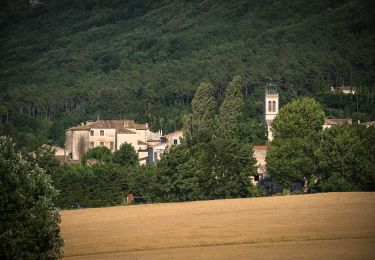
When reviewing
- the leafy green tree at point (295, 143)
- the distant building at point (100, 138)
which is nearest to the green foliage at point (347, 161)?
the leafy green tree at point (295, 143)

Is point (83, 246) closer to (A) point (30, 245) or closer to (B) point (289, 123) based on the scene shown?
(A) point (30, 245)

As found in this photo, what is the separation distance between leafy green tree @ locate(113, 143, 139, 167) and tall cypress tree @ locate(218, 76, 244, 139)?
537 inches

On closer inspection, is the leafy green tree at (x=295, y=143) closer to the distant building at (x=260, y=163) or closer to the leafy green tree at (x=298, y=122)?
the leafy green tree at (x=298, y=122)

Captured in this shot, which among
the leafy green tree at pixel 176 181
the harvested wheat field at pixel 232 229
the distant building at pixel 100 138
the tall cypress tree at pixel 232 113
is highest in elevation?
the tall cypress tree at pixel 232 113

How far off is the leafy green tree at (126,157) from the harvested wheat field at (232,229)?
2846cm

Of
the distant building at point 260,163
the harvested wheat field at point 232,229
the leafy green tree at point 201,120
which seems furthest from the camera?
the leafy green tree at point 201,120

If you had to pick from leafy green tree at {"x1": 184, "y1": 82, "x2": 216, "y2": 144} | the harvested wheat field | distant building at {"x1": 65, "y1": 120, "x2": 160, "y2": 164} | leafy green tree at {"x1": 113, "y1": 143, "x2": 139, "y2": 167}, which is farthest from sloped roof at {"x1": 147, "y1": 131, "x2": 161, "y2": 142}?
the harvested wheat field

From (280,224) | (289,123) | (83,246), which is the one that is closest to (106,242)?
(83,246)

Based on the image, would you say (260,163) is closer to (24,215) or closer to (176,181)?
(176,181)

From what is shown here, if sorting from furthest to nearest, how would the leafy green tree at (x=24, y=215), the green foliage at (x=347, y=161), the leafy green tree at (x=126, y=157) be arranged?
the leafy green tree at (x=126, y=157), the green foliage at (x=347, y=161), the leafy green tree at (x=24, y=215)

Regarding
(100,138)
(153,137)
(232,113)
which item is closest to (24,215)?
(100,138)

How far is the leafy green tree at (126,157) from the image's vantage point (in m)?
122

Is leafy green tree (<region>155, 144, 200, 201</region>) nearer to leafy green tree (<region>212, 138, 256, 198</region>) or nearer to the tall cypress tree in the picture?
leafy green tree (<region>212, 138, 256, 198</region>)

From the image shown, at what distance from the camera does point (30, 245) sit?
49250 mm
